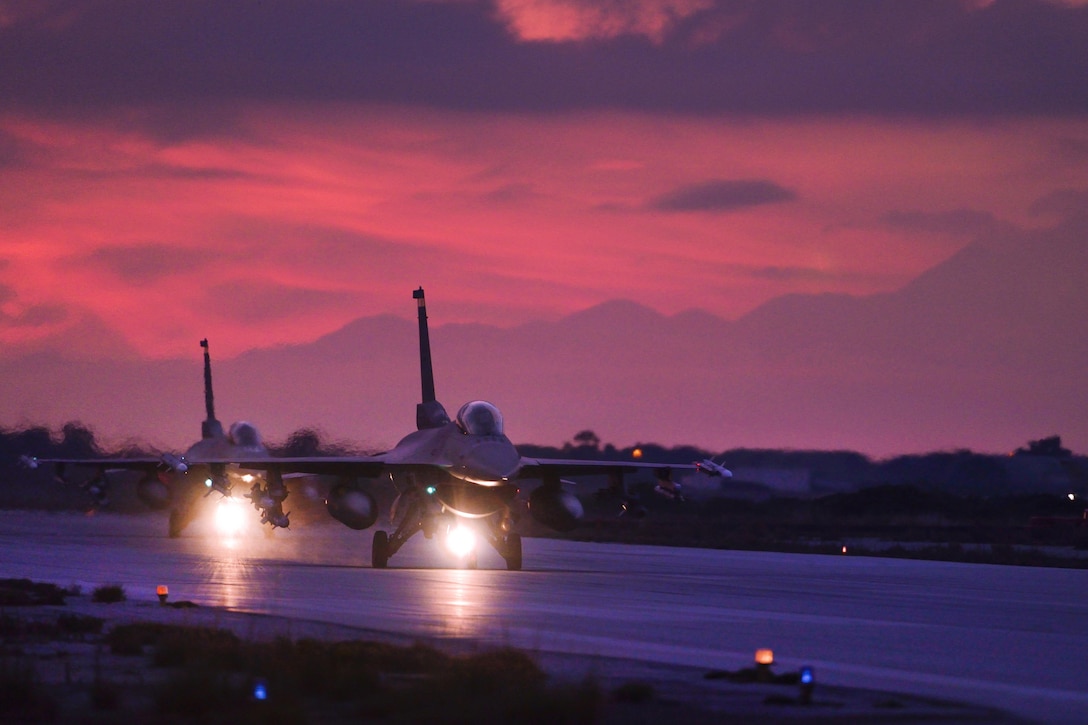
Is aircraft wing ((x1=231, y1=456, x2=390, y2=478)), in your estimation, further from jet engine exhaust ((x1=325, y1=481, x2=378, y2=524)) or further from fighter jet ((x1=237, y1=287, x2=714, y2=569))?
jet engine exhaust ((x1=325, y1=481, x2=378, y2=524))

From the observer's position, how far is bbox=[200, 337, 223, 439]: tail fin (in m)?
56.5

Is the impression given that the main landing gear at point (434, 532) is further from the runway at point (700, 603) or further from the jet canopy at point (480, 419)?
the jet canopy at point (480, 419)

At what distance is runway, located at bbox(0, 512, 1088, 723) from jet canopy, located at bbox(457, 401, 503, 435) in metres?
3.10

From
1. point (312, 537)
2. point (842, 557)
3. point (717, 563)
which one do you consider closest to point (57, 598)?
point (717, 563)

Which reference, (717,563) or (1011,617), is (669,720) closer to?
(1011,617)

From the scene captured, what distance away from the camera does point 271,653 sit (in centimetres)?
1480

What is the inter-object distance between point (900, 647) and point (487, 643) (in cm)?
497

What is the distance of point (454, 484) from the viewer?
34281 mm

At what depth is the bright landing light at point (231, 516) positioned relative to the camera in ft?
180

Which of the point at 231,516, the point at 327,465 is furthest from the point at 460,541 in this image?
the point at 231,516

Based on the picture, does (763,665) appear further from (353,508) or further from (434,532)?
(434,532)

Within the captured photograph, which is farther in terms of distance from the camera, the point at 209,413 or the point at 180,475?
the point at 209,413

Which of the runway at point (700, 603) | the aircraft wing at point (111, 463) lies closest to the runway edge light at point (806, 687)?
the runway at point (700, 603)

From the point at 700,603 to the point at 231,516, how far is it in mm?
34971
